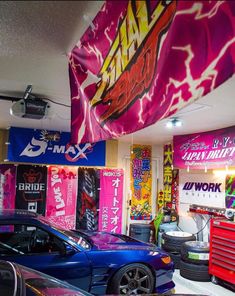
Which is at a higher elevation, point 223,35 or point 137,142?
point 137,142

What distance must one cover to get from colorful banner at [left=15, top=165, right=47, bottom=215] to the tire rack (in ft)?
11.1

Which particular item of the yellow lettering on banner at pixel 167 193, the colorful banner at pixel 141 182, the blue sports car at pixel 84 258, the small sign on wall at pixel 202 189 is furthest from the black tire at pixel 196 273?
the colorful banner at pixel 141 182

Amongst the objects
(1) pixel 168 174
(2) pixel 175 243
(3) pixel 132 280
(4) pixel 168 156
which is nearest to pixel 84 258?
(3) pixel 132 280

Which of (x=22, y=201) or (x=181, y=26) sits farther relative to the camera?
(x=22, y=201)

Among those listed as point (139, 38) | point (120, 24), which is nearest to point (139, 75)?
point (139, 38)

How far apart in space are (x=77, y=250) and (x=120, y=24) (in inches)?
106

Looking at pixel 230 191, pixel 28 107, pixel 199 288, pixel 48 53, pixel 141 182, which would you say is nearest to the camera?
pixel 48 53

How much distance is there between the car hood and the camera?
3785 millimetres

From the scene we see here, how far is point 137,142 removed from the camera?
7254 mm

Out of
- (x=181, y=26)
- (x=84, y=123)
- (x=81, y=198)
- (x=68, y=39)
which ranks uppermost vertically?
(x=68, y=39)

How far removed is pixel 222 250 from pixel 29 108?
343 cm

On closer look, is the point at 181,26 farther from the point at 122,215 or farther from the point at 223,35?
the point at 122,215

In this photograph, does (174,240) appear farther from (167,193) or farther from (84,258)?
(84,258)

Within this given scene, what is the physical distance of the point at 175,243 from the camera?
5445 mm
